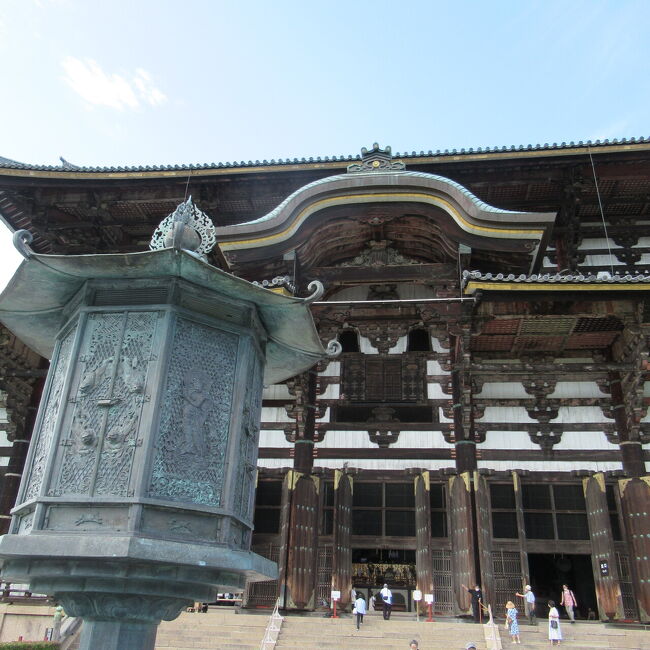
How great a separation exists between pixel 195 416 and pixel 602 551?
10843 mm

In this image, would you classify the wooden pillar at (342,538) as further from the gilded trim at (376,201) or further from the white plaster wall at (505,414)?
the gilded trim at (376,201)

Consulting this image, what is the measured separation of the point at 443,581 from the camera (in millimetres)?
12461

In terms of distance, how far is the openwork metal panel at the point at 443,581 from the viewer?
1223 centimetres

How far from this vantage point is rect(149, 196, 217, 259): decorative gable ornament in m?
5.01

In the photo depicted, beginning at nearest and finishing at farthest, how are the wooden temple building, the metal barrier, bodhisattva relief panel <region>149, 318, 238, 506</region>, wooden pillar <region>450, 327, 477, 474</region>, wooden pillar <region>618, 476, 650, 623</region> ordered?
1. bodhisattva relief panel <region>149, 318, 238, 506</region>
2. the metal barrier
3. wooden pillar <region>618, 476, 650, 623</region>
4. the wooden temple building
5. wooden pillar <region>450, 327, 477, 474</region>

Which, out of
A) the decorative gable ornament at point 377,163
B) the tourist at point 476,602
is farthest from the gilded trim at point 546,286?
the tourist at point 476,602

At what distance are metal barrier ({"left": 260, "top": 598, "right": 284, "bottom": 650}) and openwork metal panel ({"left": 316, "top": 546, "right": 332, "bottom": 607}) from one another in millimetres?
1259

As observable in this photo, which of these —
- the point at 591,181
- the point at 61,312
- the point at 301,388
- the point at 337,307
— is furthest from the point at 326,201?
the point at 61,312

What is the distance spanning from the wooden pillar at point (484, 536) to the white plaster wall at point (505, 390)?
1953mm

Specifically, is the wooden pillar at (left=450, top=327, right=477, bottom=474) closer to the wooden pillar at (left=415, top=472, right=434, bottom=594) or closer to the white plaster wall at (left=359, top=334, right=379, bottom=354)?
the wooden pillar at (left=415, top=472, right=434, bottom=594)

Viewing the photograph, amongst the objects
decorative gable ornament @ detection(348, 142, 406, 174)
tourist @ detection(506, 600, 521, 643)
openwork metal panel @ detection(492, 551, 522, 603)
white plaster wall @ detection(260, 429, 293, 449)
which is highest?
decorative gable ornament @ detection(348, 142, 406, 174)

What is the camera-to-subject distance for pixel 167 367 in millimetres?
4668

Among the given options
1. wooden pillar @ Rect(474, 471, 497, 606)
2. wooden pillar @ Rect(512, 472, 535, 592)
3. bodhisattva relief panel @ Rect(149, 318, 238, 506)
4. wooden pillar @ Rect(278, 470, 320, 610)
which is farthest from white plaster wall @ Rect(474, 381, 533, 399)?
bodhisattva relief panel @ Rect(149, 318, 238, 506)

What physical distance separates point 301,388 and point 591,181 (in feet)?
27.3
